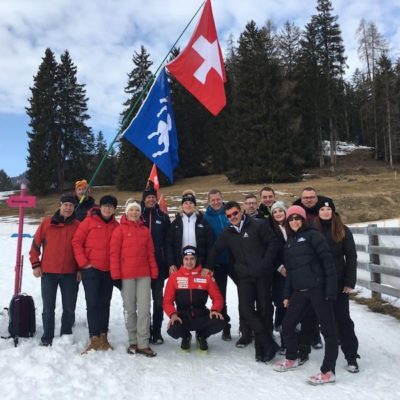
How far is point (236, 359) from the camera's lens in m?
5.64

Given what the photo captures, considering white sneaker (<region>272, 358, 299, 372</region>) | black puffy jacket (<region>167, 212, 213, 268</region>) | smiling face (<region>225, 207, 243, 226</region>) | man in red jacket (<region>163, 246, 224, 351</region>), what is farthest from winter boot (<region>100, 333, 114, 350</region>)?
smiling face (<region>225, 207, 243, 226</region>)

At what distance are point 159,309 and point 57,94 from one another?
159ft

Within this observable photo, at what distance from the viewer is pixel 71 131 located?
163ft

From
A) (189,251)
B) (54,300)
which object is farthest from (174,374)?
(54,300)

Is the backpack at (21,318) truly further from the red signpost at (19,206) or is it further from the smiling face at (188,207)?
the smiling face at (188,207)

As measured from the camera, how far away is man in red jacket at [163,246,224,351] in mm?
5863

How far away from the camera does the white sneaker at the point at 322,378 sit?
185 inches

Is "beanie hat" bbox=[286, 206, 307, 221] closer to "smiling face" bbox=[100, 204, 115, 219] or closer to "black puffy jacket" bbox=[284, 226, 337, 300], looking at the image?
"black puffy jacket" bbox=[284, 226, 337, 300]

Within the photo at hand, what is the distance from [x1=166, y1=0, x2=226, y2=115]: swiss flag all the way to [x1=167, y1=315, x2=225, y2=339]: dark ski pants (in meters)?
3.57

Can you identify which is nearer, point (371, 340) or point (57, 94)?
point (371, 340)

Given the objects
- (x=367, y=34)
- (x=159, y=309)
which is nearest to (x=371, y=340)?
(x=159, y=309)

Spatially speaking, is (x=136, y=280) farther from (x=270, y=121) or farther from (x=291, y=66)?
(x=291, y=66)

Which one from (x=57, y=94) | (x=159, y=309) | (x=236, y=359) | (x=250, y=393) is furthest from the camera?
(x=57, y=94)

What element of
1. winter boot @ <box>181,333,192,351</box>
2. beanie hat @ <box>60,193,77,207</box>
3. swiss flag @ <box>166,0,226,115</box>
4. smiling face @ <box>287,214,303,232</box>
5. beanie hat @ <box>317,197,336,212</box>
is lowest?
winter boot @ <box>181,333,192,351</box>
